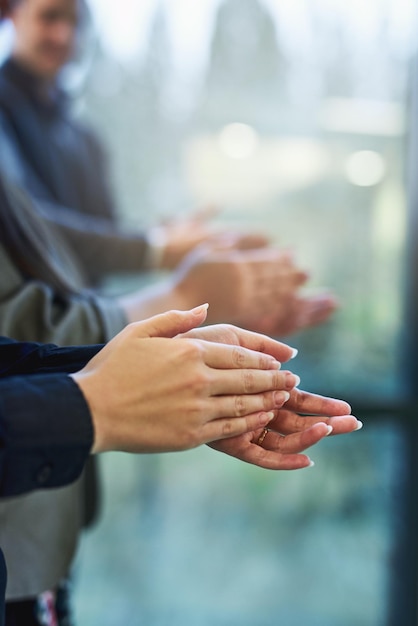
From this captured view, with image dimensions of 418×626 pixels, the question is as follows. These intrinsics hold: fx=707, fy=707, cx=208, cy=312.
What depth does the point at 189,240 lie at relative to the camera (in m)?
1.13

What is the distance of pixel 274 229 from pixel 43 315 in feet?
2.55

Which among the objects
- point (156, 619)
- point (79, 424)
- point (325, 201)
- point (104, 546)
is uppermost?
point (325, 201)

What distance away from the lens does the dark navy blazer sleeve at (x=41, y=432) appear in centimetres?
37

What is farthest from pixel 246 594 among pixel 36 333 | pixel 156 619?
pixel 36 333

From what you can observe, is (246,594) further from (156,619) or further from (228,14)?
(228,14)

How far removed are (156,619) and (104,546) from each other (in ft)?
0.60

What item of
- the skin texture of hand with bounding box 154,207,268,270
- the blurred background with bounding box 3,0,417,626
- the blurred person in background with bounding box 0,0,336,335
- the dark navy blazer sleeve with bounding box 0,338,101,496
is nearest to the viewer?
the dark navy blazer sleeve with bounding box 0,338,101,496

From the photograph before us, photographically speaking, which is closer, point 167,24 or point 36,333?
point 36,333

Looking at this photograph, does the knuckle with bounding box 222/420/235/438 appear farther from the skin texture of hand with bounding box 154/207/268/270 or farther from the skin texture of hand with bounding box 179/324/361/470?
the skin texture of hand with bounding box 154/207/268/270

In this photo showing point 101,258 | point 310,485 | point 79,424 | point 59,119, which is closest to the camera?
point 79,424

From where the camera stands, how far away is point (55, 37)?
1.12 meters

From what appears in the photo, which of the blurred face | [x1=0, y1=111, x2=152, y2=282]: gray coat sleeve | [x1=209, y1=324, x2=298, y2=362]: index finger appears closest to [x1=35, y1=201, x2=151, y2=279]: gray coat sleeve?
[x1=0, y1=111, x2=152, y2=282]: gray coat sleeve

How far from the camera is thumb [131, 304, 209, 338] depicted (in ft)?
1.37

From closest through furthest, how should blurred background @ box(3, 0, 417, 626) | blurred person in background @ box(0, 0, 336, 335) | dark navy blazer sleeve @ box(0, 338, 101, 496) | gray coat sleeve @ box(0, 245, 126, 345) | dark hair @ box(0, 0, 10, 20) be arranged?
dark navy blazer sleeve @ box(0, 338, 101, 496)
gray coat sleeve @ box(0, 245, 126, 345)
dark hair @ box(0, 0, 10, 20)
blurred person in background @ box(0, 0, 336, 335)
blurred background @ box(3, 0, 417, 626)
